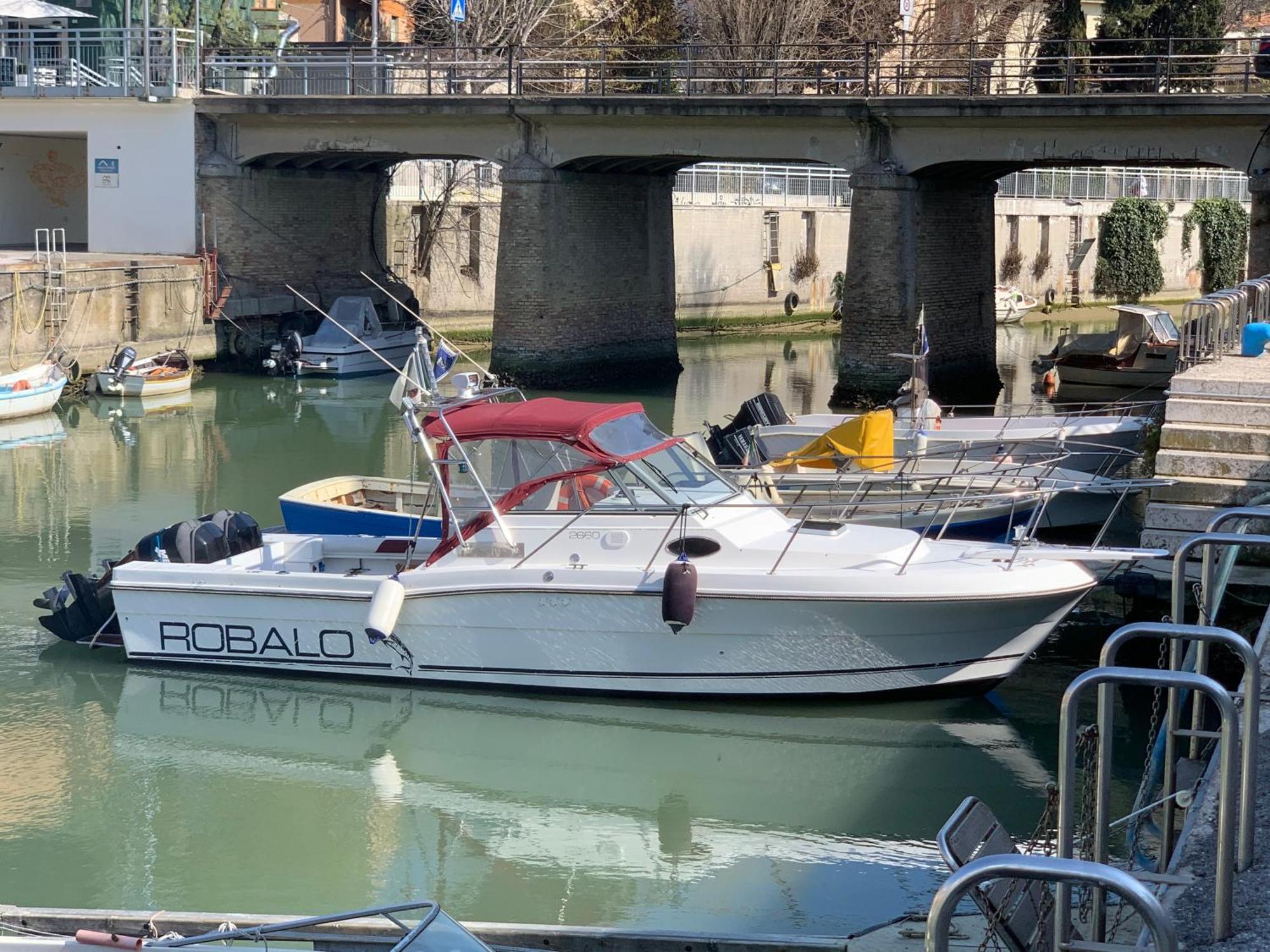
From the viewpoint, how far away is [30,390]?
27.1 m

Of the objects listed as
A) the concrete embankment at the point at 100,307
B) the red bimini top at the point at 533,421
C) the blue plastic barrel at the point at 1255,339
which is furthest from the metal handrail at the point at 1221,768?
the concrete embankment at the point at 100,307

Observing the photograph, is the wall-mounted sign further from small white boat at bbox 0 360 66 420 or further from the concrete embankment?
small white boat at bbox 0 360 66 420

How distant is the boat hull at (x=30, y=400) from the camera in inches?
1051

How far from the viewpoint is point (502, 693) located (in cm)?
1288

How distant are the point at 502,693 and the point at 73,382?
65.8 ft

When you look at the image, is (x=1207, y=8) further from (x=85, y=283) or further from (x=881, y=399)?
(x=85, y=283)

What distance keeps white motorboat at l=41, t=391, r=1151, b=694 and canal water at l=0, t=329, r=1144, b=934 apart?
1.06 ft

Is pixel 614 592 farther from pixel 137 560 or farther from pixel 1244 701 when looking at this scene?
pixel 1244 701

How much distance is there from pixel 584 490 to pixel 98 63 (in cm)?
3077

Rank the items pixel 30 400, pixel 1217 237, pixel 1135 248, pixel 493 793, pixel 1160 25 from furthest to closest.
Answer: pixel 1217 237 → pixel 1135 248 → pixel 1160 25 → pixel 30 400 → pixel 493 793

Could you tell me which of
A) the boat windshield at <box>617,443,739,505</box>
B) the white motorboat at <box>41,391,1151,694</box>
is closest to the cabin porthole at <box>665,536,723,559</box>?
the white motorboat at <box>41,391,1151,694</box>

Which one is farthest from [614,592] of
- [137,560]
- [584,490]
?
[137,560]

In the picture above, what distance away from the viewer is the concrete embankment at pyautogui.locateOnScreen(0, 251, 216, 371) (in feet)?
95.7

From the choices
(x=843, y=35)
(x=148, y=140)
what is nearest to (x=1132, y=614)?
(x=148, y=140)
